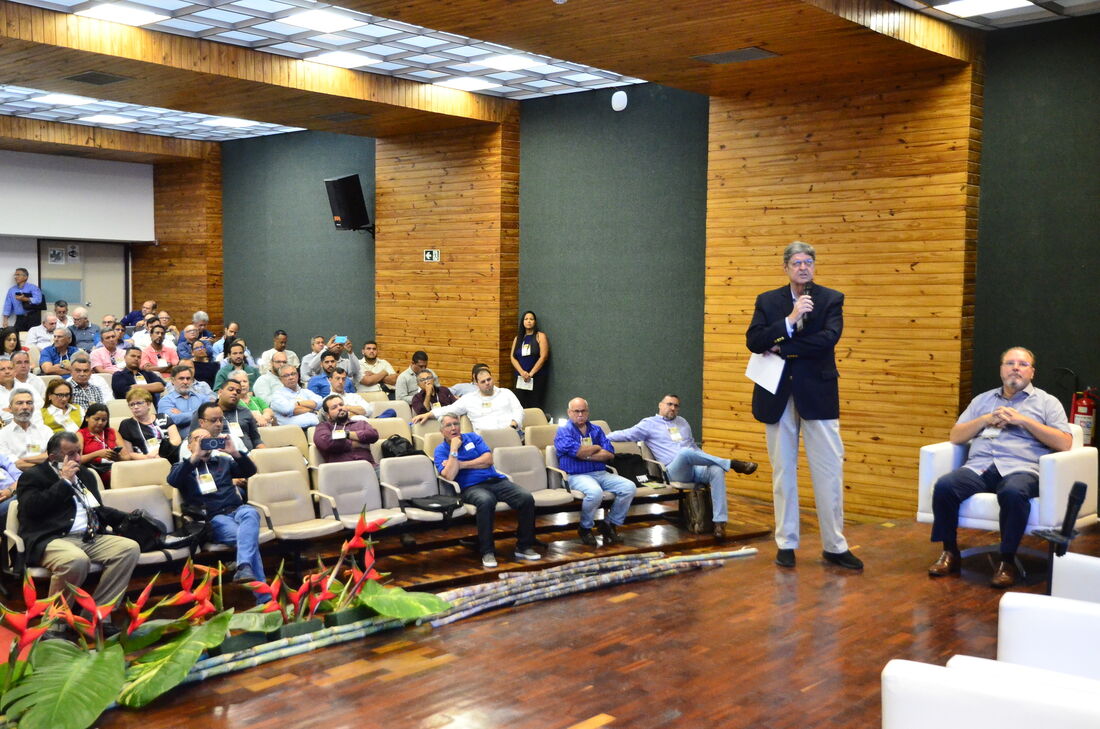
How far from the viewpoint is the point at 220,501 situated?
5477 mm

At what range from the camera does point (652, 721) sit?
3232mm

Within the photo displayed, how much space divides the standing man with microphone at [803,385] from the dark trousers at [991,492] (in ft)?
1.72

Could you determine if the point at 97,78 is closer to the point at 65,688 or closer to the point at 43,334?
the point at 43,334

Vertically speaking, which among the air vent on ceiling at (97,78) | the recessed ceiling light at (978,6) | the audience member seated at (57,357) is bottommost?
the audience member seated at (57,357)

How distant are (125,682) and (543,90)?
7.87 meters

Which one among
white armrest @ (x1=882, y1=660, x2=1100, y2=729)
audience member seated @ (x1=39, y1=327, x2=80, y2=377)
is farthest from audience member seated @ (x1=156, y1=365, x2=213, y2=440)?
white armrest @ (x1=882, y1=660, x2=1100, y2=729)

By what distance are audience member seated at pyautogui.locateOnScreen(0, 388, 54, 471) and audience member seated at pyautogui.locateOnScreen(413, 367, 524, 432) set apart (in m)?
2.77

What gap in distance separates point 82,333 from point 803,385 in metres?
9.34

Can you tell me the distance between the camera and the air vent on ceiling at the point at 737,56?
6.95 meters

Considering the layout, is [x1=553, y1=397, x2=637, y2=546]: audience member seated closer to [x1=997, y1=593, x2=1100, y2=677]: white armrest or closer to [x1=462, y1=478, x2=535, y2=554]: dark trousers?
[x1=462, y1=478, x2=535, y2=554]: dark trousers

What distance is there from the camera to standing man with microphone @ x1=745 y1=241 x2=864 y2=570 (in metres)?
4.64

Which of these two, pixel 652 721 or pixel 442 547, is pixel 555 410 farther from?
pixel 652 721

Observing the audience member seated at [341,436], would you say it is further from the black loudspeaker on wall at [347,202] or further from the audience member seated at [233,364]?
the black loudspeaker on wall at [347,202]

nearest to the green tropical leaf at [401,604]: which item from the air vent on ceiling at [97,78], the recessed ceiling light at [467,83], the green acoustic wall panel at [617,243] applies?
the green acoustic wall panel at [617,243]
